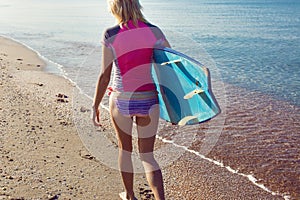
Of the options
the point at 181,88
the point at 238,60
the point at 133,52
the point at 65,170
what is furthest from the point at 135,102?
the point at 238,60

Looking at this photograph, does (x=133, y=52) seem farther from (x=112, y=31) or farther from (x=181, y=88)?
(x=181, y=88)

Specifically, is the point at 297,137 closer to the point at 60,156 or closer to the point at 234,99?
the point at 234,99

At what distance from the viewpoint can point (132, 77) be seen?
3.29 m

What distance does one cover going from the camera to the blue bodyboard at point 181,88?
3.52 meters

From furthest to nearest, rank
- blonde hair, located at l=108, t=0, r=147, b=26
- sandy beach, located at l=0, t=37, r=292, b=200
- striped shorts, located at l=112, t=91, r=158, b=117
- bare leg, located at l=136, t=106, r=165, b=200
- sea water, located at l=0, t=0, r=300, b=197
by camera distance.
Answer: sea water, located at l=0, t=0, r=300, b=197, sandy beach, located at l=0, t=37, r=292, b=200, bare leg, located at l=136, t=106, r=165, b=200, striped shorts, located at l=112, t=91, r=158, b=117, blonde hair, located at l=108, t=0, r=147, b=26

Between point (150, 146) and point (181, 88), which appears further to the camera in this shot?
point (181, 88)

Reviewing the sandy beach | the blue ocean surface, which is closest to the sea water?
the blue ocean surface

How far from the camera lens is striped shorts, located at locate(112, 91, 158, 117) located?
131 inches

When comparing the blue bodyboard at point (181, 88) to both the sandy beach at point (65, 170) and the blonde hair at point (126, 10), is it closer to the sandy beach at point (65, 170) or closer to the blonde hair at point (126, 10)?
the blonde hair at point (126, 10)

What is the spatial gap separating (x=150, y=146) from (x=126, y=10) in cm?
118

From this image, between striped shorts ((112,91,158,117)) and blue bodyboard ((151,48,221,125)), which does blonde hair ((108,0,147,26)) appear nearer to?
blue bodyboard ((151,48,221,125))

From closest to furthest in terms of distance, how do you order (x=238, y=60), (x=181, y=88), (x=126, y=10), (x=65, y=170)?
(x=126, y=10), (x=181, y=88), (x=65, y=170), (x=238, y=60)

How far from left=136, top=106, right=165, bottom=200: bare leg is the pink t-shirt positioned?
0.96ft

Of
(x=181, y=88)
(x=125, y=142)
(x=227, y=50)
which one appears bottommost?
(x=227, y=50)
